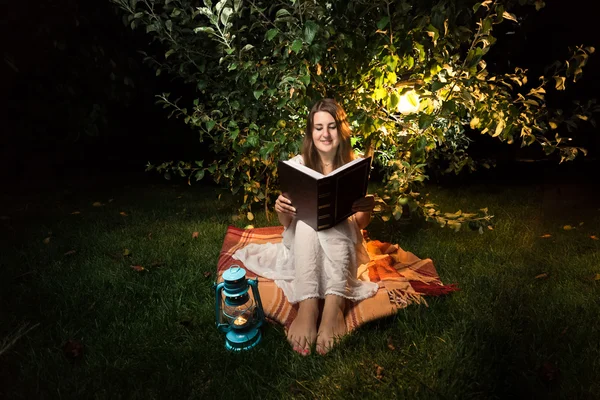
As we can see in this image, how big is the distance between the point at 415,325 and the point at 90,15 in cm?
479

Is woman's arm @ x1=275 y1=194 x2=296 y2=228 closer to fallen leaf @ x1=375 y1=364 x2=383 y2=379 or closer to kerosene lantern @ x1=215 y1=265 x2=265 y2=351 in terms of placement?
kerosene lantern @ x1=215 y1=265 x2=265 y2=351

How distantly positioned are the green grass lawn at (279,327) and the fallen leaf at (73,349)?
0.01 metres

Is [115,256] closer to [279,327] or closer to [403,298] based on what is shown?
[279,327]

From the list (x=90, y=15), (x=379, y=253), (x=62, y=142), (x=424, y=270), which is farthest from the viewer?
(x=62, y=142)

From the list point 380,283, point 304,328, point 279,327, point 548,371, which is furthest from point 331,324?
point 548,371

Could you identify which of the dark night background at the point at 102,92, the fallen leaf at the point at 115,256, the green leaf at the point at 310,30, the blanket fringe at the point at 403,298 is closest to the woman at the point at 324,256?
the blanket fringe at the point at 403,298

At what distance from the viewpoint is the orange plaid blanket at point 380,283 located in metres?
2.28

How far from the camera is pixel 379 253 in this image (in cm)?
310

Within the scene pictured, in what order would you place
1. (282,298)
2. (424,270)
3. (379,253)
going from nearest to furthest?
(282,298) < (424,270) < (379,253)

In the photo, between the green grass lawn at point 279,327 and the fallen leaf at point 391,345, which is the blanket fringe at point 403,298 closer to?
the green grass lawn at point 279,327

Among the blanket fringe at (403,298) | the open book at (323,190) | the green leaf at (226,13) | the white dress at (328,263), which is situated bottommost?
the blanket fringe at (403,298)

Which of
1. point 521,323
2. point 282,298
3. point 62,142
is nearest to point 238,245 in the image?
point 282,298

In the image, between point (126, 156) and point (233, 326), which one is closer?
point (233, 326)

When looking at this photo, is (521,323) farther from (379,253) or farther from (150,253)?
(150,253)
